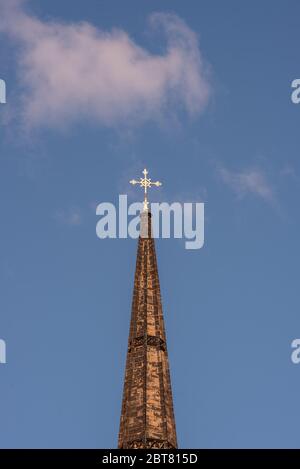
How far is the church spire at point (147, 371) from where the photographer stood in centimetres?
5950

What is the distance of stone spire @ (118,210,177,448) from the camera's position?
59469 mm

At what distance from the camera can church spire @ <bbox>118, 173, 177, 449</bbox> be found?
5950cm

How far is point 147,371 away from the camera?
2441 inches

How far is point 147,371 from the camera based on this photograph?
62000 mm

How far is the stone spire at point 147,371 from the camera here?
59.5 metres

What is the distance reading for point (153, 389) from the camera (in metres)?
61.2
